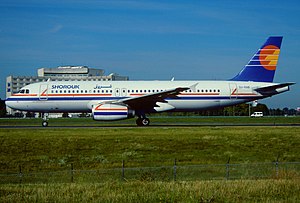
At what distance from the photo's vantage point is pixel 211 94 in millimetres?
44625

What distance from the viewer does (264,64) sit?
4672cm

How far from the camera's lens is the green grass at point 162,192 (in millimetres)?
13570

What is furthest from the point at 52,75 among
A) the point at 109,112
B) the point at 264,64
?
the point at 109,112

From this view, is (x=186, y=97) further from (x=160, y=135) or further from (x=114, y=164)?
(x=114, y=164)

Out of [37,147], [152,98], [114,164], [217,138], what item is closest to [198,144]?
[217,138]

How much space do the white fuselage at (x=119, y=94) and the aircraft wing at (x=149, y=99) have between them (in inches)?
43.6

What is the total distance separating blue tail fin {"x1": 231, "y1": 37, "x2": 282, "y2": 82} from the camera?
46656 millimetres

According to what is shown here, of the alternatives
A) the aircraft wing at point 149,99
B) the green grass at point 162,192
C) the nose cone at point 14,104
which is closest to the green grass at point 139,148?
the aircraft wing at point 149,99

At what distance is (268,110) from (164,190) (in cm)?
13528

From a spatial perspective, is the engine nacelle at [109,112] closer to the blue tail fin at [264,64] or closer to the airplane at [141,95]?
the airplane at [141,95]

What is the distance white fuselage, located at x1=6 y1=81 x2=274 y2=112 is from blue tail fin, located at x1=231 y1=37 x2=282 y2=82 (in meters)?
1.34

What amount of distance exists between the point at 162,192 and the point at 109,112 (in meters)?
26.7

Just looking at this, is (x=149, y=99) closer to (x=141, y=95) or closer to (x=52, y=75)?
(x=141, y=95)

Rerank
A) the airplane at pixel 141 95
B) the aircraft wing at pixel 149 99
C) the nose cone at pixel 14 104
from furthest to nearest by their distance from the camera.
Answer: the nose cone at pixel 14 104, the airplane at pixel 141 95, the aircraft wing at pixel 149 99
